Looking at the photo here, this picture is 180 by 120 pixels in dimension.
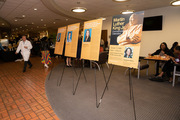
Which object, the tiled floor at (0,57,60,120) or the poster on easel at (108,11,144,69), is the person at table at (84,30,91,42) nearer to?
the poster on easel at (108,11,144,69)

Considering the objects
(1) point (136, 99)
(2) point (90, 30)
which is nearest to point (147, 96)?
(1) point (136, 99)

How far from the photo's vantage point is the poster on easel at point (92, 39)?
2.58 meters

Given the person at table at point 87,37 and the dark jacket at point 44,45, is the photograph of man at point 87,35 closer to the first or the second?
the person at table at point 87,37

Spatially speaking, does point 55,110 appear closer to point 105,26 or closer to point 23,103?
point 23,103

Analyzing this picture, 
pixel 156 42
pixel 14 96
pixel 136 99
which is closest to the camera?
pixel 136 99

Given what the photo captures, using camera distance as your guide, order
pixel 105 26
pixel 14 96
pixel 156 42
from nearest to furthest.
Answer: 1. pixel 14 96
2. pixel 156 42
3. pixel 105 26

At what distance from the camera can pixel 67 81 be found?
4188 millimetres

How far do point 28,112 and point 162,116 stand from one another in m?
2.56

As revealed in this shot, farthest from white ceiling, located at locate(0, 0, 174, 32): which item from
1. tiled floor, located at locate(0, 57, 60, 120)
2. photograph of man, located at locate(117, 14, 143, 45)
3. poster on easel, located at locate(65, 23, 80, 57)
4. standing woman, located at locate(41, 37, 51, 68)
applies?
photograph of man, located at locate(117, 14, 143, 45)

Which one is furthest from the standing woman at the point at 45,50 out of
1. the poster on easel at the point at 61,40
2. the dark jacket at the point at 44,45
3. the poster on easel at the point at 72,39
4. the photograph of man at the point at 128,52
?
the photograph of man at the point at 128,52

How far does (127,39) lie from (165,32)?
7781mm

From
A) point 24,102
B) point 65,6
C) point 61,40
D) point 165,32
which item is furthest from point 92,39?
point 165,32

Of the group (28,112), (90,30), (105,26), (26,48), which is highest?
(105,26)

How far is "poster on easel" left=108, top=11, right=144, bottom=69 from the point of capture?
6.57 ft
